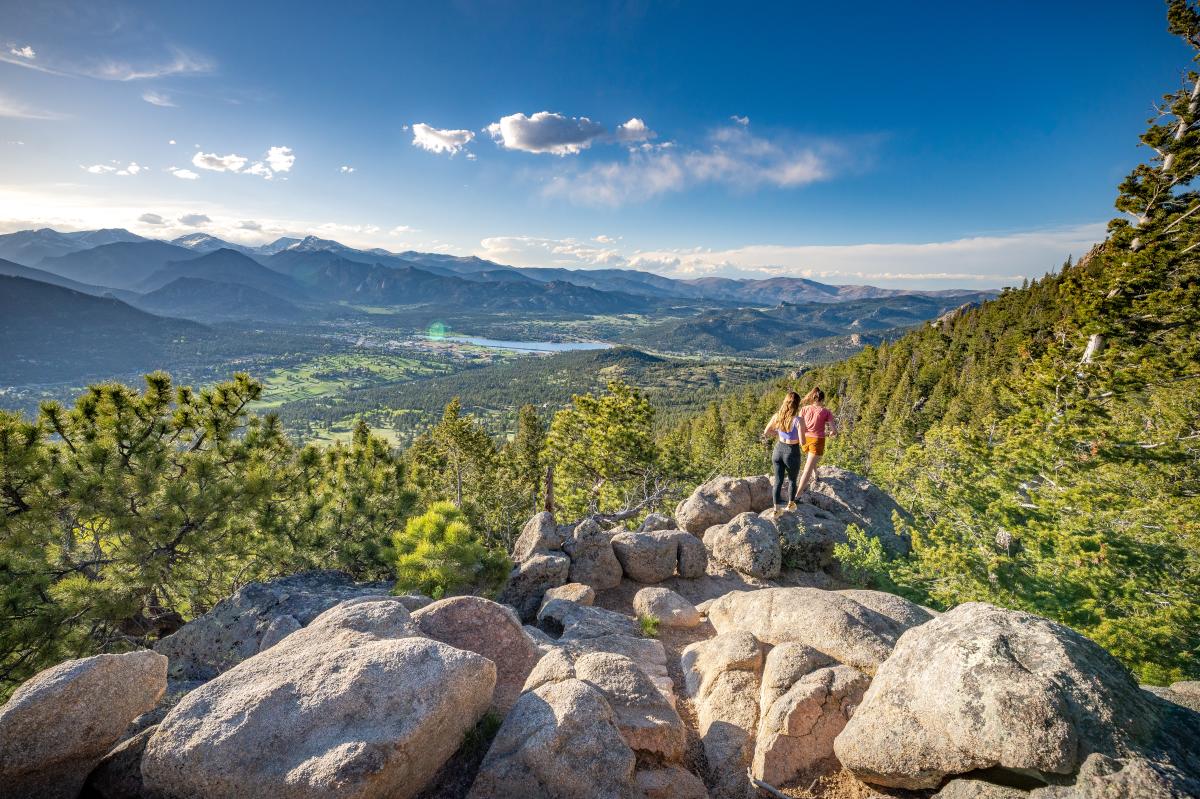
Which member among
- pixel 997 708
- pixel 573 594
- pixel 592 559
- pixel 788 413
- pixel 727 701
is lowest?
pixel 592 559

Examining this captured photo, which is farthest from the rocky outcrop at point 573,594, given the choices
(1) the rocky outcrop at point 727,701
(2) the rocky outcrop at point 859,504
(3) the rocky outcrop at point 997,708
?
(2) the rocky outcrop at point 859,504

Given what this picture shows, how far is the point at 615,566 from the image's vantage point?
637 inches

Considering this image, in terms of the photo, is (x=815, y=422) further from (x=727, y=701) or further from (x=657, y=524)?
(x=657, y=524)

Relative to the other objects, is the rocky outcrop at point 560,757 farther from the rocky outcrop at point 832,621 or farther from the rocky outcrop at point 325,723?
the rocky outcrop at point 832,621

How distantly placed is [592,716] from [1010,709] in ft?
16.3

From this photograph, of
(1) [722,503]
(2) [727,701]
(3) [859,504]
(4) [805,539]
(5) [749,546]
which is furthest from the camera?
(1) [722,503]

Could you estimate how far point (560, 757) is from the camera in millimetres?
6023

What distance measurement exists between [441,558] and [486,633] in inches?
184

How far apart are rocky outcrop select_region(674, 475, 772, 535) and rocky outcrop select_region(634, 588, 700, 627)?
5.71 metres

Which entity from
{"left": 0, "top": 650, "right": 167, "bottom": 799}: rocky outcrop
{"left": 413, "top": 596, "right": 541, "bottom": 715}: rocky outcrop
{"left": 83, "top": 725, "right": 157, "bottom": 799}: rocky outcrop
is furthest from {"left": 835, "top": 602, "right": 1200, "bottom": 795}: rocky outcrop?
{"left": 0, "top": 650, "right": 167, "bottom": 799}: rocky outcrop

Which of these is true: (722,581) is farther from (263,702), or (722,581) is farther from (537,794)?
(263,702)

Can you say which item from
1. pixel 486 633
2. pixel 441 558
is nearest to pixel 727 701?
pixel 486 633

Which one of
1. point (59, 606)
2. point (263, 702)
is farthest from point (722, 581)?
point (59, 606)

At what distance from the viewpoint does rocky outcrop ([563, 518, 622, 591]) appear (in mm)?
15883
